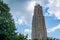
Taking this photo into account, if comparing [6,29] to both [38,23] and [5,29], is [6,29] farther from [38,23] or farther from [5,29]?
[38,23]

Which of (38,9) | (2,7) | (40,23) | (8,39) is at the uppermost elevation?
(38,9)

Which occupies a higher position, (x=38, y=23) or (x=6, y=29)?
(x=38, y=23)

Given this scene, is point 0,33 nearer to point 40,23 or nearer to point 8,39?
point 8,39

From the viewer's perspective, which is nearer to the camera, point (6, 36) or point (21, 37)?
point (6, 36)

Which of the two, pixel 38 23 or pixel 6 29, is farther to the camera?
pixel 38 23

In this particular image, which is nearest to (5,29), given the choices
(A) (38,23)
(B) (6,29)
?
(B) (6,29)

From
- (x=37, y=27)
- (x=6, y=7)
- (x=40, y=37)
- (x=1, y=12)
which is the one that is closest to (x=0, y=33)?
(x=1, y=12)

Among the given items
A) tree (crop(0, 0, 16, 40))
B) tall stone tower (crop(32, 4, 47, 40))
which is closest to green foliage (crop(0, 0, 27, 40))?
tree (crop(0, 0, 16, 40))

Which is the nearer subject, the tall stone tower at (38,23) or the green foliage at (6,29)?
the green foliage at (6,29)

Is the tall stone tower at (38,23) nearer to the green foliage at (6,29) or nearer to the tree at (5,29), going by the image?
the green foliage at (6,29)

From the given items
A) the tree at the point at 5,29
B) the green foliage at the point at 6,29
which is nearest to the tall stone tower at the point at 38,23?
the green foliage at the point at 6,29

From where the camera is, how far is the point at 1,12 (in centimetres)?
2541

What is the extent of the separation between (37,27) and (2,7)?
189 ft

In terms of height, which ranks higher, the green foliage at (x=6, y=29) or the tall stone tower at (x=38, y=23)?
the tall stone tower at (x=38, y=23)
